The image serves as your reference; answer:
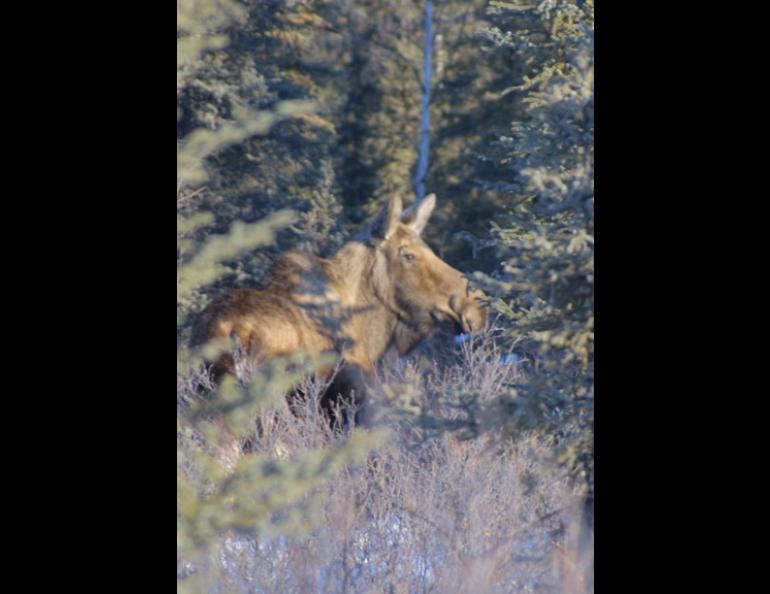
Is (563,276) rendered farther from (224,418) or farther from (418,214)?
(418,214)

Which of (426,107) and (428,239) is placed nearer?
(428,239)

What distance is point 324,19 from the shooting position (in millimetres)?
16859

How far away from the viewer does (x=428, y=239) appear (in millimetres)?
16156

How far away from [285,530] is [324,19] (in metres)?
14.0

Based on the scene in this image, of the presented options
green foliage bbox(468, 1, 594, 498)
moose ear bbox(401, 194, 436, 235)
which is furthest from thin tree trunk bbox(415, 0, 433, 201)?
green foliage bbox(468, 1, 594, 498)

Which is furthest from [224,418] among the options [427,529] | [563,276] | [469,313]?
[469,313]

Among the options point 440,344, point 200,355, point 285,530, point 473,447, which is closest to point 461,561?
point 473,447

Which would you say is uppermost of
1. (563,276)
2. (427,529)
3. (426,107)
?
(563,276)

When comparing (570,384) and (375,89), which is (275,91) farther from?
(570,384)

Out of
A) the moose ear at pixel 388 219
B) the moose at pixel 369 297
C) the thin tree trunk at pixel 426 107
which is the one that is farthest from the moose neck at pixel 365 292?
the thin tree trunk at pixel 426 107

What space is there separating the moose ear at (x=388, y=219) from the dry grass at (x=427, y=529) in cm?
223

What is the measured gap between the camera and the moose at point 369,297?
791cm

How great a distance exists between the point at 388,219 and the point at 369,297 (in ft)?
2.22

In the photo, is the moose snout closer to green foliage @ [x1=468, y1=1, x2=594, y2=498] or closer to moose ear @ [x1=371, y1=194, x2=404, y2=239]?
moose ear @ [x1=371, y1=194, x2=404, y2=239]
